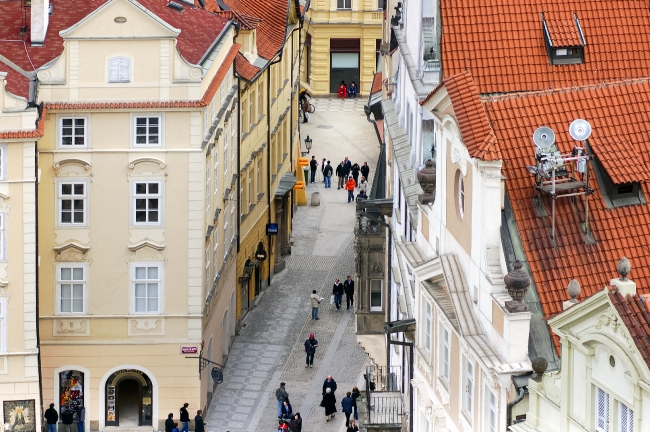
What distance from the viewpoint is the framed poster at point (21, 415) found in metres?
65.6

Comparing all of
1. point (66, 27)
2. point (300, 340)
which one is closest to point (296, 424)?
point (300, 340)

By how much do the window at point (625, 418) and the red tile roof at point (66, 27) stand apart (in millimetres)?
34101

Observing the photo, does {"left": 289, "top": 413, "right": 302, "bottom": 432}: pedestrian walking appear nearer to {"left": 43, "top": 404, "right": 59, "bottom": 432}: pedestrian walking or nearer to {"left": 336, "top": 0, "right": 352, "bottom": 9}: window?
{"left": 43, "top": 404, "right": 59, "bottom": 432}: pedestrian walking

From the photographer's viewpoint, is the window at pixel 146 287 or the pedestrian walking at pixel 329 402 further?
the pedestrian walking at pixel 329 402

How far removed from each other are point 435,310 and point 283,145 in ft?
155

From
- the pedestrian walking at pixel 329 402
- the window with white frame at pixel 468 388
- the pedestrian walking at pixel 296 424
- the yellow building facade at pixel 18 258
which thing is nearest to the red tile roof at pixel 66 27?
the yellow building facade at pixel 18 258

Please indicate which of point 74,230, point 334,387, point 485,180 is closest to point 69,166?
point 74,230

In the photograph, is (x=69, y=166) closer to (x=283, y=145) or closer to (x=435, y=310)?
(x=435, y=310)

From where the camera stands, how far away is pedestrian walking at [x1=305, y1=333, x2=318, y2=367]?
75312mm

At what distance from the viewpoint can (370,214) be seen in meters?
68.2

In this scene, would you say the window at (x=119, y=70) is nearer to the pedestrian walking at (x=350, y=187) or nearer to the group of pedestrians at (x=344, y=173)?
the pedestrian walking at (x=350, y=187)

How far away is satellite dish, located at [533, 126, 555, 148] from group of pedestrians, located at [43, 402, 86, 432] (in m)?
30.0

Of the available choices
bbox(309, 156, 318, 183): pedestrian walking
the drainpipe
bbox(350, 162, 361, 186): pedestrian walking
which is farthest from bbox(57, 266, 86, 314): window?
bbox(309, 156, 318, 183): pedestrian walking

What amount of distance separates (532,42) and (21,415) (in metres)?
24.0
